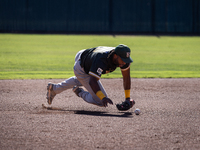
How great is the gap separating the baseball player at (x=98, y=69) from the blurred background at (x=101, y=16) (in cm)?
2298

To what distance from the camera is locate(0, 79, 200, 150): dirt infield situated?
3.82 m

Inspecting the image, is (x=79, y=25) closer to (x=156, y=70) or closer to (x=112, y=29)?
(x=112, y=29)

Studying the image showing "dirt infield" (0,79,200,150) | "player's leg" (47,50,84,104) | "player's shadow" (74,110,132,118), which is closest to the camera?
"dirt infield" (0,79,200,150)

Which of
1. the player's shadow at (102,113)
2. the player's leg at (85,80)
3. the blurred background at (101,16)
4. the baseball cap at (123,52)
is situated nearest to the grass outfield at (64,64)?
the player's leg at (85,80)

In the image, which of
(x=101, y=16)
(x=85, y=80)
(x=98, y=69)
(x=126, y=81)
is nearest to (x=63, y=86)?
(x=85, y=80)

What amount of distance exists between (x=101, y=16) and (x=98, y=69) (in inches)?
963

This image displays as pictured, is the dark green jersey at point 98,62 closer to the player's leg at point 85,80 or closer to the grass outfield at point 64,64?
the player's leg at point 85,80

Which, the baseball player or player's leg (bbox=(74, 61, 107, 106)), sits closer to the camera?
the baseball player

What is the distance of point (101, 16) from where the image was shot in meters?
28.6

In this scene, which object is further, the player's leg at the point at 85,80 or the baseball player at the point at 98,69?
the player's leg at the point at 85,80

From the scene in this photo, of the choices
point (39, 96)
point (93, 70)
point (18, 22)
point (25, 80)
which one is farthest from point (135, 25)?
point (93, 70)

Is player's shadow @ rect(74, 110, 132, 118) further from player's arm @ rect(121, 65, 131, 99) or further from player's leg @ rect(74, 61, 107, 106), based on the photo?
player's arm @ rect(121, 65, 131, 99)

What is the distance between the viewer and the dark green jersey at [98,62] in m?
4.77

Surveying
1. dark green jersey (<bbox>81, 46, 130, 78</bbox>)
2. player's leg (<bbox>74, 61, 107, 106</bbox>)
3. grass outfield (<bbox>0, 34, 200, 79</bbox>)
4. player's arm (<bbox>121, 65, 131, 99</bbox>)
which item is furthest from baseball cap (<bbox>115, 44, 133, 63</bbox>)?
grass outfield (<bbox>0, 34, 200, 79</bbox>)
